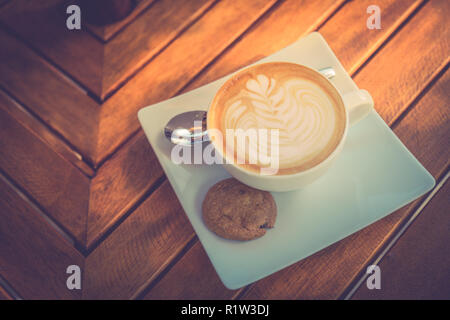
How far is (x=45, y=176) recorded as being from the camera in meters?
0.73

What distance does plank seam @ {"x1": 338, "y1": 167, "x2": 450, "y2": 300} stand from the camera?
0.65 meters

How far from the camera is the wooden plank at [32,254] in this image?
0.67 m

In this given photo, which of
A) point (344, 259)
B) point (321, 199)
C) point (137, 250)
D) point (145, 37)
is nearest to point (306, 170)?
point (321, 199)

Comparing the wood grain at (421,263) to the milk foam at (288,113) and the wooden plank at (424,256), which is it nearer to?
the wooden plank at (424,256)

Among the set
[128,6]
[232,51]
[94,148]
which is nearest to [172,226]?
[94,148]

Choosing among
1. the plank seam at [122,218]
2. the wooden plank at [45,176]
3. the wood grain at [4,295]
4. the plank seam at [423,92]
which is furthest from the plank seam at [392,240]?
the wood grain at [4,295]

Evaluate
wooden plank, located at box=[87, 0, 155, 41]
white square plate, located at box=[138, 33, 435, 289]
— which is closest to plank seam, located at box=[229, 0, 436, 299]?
white square plate, located at box=[138, 33, 435, 289]

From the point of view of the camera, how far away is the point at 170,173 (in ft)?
2.15

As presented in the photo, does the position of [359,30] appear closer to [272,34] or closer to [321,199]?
[272,34]

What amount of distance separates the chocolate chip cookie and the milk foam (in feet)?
0.29

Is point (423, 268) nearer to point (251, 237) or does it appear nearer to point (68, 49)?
point (251, 237)

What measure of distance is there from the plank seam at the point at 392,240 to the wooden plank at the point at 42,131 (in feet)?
1.82

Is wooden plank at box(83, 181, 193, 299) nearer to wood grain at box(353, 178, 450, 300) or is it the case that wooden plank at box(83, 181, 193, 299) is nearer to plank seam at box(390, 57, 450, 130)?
wood grain at box(353, 178, 450, 300)

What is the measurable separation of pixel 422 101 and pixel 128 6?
69 centimetres
